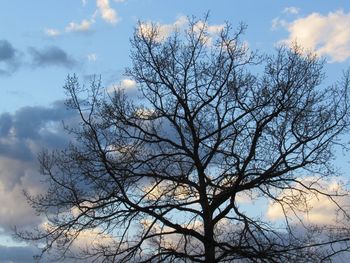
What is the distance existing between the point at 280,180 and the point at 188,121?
147 inches

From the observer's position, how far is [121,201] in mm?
24984

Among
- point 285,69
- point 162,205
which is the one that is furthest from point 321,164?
point 162,205

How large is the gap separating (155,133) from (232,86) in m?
3.13

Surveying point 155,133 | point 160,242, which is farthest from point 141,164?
point 160,242

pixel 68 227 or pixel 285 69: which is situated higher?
pixel 285 69

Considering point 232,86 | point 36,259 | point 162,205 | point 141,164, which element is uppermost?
point 232,86

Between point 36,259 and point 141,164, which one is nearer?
point 36,259

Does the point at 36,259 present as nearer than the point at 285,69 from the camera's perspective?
Yes

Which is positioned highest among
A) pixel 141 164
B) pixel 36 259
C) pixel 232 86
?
pixel 232 86

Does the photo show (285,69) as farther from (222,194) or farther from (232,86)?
(222,194)

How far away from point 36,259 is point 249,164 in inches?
301

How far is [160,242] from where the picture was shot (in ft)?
80.6

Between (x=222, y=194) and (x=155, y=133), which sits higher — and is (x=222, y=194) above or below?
below

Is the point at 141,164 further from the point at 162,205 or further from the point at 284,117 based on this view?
the point at 284,117
